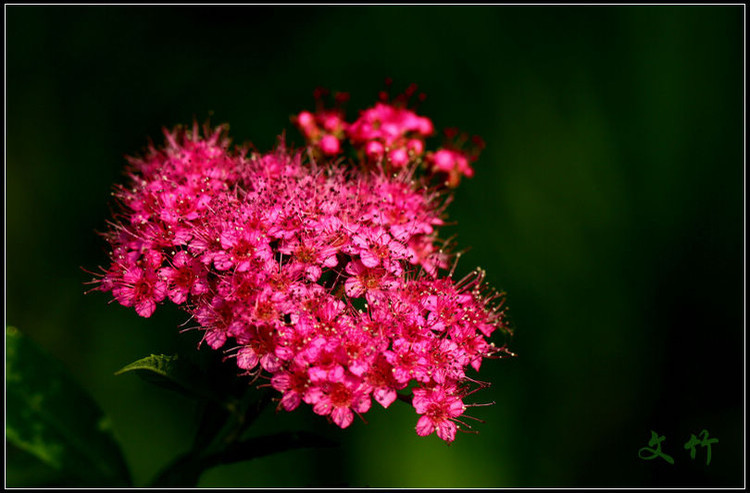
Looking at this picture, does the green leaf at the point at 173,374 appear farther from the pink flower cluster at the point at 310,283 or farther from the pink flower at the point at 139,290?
the pink flower at the point at 139,290

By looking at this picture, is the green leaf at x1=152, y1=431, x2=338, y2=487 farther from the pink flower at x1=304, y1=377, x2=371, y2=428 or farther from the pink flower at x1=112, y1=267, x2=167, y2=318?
the pink flower at x1=112, y1=267, x2=167, y2=318

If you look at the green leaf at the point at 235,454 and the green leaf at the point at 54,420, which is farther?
the green leaf at the point at 235,454

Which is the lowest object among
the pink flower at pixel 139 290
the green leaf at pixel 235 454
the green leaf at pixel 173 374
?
the green leaf at pixel 235 454

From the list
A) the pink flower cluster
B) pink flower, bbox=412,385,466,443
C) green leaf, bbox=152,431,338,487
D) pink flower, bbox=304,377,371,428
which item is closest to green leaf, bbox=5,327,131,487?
green leaf, bbox=152,431,338,487

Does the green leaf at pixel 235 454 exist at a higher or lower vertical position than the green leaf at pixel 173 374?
lower

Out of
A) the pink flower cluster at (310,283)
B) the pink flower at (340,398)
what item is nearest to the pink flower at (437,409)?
the pink flower cluster at (310,283)

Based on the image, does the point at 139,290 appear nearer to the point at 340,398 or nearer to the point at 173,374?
the point at 173,374

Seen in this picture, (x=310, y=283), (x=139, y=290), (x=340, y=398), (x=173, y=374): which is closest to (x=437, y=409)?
(x=340, y=398)
